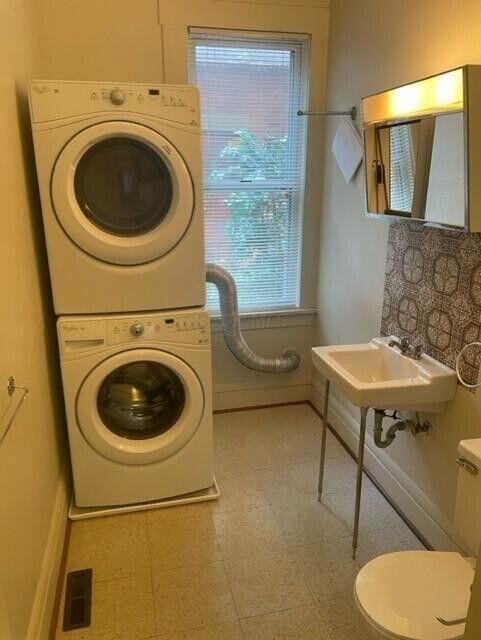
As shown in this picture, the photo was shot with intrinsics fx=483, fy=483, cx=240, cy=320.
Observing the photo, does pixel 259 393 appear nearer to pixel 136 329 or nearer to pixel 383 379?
pixel 383 379

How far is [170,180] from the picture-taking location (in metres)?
2.02

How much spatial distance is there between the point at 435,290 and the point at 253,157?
1410 mm

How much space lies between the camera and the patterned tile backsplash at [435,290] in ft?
5.60

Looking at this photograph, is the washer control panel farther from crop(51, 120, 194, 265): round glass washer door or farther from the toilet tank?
the toilet tank

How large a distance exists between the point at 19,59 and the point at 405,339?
73.6 inches

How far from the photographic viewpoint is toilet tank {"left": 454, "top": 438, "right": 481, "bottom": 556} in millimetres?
1390

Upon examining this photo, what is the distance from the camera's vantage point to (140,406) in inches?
89.4

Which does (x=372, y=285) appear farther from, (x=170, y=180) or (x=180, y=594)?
(x=180, y=594)

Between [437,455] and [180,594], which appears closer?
[180,594]

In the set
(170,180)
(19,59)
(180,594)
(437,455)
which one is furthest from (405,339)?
(19,59)

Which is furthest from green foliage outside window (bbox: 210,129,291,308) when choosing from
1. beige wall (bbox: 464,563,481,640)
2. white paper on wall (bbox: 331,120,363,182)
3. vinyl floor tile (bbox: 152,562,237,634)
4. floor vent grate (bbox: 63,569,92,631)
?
beige wall (bbox: 464,563,481,640)

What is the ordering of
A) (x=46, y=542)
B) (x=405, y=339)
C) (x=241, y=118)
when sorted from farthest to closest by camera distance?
(x=241, y=118) < (x=405, y=339) < (x=46, y=542)

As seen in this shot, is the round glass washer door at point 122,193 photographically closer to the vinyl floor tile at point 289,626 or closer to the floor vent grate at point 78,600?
the floor vent grate at point 78,600

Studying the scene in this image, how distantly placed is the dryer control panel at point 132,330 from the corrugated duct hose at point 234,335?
62cm
